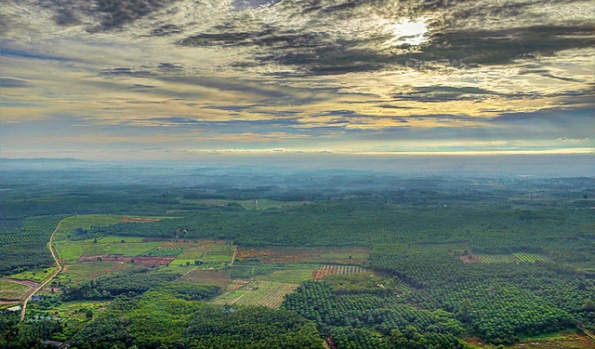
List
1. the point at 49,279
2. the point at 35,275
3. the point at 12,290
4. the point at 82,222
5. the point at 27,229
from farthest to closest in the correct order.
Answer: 1. the point at 82,222
2. the point at 27,229
3. the point at 35,275
4. the point at 49,279
5. the point at 12,290

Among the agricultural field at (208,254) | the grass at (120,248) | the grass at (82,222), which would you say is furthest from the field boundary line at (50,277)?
the agricultural field at (208,254)

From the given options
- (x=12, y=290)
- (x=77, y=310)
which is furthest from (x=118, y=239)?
(x=77, y=310)

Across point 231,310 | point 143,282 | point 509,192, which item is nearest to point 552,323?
point 231,310

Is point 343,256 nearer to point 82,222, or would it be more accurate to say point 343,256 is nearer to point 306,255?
point 306,255

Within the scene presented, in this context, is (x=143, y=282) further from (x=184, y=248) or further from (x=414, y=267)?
(x=414, y=267)

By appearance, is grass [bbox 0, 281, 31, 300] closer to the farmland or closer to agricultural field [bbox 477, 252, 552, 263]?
the farmland

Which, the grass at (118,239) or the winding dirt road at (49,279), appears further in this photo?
the grass at (118,239)

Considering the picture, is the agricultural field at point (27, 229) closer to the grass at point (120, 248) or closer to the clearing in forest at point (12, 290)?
the grass at point (120, 248)
